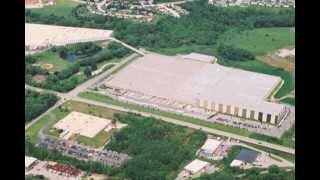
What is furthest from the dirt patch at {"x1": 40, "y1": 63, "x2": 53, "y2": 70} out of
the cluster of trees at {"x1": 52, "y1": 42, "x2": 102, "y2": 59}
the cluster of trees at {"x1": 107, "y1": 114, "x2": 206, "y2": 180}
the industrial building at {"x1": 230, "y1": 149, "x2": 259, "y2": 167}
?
the industrial building at {"x1": 230, "y1": 149, "x2": 259, "y2": 167}

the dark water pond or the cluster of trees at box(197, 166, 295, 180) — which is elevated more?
the dark water pond

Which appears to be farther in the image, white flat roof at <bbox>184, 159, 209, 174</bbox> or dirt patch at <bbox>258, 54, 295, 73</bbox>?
dirt patch at <bbox>258, 54, 295, 73</bbox>

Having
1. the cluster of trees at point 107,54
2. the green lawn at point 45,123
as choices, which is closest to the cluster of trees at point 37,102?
the green lawn at point 45,123

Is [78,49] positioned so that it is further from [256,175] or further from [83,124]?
[256,175]

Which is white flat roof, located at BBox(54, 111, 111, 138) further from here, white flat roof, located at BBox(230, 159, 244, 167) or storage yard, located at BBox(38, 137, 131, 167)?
white flat roof, located at BBox(230, 159, 244, 167)

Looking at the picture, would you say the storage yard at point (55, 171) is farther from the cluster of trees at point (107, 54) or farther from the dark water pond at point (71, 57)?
the dark water pond at point (71, 57)
